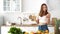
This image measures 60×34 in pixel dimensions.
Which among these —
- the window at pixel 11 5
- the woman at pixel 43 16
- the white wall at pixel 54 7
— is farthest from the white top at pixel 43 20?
the window at pixel 11 5

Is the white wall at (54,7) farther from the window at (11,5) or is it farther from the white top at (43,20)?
the window at (11,5)

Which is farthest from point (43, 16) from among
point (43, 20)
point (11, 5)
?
point (11, 5)

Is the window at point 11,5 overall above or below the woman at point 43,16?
above

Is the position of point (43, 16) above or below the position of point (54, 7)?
below

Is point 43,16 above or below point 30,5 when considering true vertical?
below

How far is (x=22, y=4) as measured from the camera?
232cm

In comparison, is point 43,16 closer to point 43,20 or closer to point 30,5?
point 43,20

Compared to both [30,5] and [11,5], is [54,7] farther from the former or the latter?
[11,5]

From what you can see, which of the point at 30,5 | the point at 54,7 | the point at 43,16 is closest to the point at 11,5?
the point at 30,5

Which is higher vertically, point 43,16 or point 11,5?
point 11,5

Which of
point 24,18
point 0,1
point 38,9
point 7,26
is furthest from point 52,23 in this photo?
point 0,1

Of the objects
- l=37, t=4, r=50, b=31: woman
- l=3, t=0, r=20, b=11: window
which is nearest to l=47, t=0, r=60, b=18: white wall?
l=37, t=4, r=50, b=31: woman

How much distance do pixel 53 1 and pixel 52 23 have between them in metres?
0.36

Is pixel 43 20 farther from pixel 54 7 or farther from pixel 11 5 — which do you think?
pixel 11 5
